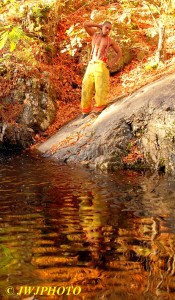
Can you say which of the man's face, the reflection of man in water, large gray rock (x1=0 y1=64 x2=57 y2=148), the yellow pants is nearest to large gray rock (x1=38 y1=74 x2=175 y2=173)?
the yellow pants

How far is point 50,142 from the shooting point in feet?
38.0

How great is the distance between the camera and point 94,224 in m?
4.15

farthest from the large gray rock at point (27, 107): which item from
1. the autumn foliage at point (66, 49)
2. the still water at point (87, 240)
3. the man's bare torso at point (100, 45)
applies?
the still water at point (87, 240)

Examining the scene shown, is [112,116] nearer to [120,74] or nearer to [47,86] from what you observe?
[47,86]

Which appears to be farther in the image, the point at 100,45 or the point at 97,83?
the point at 97,83

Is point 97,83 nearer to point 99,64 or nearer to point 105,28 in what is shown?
point 99,64

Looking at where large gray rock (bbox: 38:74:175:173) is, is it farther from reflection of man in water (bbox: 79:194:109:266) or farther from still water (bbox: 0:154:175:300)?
reflection of man in water (bbox: 79:194:109:266)

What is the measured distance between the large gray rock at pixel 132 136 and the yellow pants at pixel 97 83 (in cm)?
74

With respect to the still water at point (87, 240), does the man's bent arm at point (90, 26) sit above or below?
above

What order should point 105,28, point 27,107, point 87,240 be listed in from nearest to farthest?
1. point 87,240
2. point 105,28
3. point 27,107

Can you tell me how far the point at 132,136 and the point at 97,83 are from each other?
280 cm

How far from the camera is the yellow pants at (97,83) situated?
442 inches

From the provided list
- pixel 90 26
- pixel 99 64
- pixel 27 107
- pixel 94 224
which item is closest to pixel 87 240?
pixel 94 224

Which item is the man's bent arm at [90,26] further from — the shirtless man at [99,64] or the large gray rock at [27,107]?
the large gray rock at [27,107]
